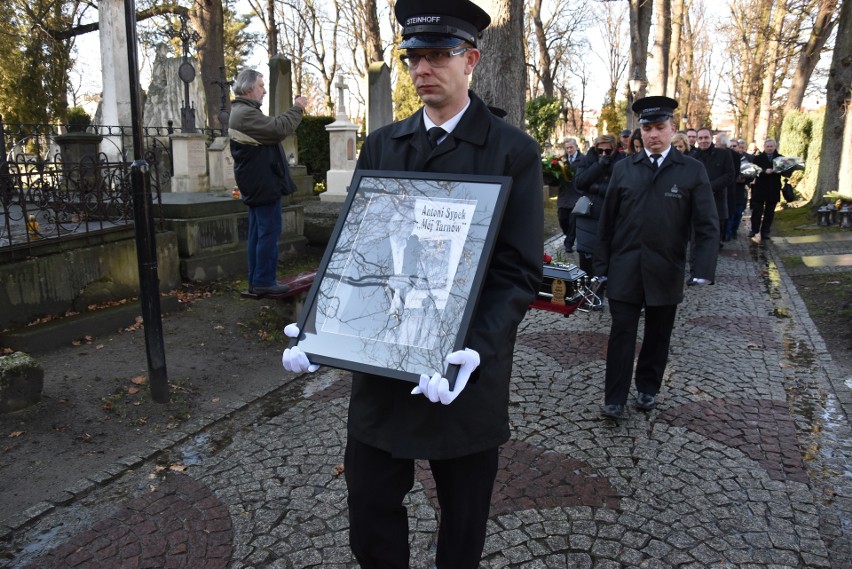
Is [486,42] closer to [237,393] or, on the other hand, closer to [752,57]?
[237,393]

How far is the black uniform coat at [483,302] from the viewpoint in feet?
6.93

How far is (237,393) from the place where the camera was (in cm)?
534

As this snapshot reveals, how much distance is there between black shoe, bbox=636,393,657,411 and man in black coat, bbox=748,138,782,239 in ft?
33.6

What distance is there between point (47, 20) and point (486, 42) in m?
26.2

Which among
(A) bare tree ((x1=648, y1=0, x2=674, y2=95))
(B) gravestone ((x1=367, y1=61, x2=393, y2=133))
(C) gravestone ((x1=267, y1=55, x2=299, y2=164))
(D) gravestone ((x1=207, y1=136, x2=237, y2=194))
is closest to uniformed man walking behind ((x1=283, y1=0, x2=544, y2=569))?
(D) gravestone ((x1=207, y1=136, x2=237, y2=194))

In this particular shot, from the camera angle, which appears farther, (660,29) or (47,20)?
(47,20)

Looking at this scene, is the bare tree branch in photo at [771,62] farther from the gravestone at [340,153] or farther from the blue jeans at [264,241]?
the blue jeans at [264,241]

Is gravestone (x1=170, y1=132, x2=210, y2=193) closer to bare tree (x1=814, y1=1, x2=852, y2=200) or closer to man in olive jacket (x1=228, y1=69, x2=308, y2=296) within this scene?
man in olive jacket (x1=228, y1=69, x2=308, y2=296)

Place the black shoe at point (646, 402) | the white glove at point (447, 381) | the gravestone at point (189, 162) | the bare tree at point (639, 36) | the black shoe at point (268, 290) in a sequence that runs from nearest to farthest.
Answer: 1. the white glove at point (447, 381)
2. the black shoe at point (646, 402)
3. the black shoe at point (268, 290)
4. the gravestone at point (189, 162)
5. the bare tree at point (639, 36)

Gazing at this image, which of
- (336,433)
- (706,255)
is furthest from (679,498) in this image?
(336,433)

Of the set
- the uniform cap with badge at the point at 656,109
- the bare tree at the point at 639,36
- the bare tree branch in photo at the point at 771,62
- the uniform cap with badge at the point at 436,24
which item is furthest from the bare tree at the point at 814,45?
the uniform cap with badge at the point at 436,24

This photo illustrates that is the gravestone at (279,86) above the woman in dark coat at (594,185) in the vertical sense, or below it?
above

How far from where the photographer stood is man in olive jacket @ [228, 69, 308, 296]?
5996mm

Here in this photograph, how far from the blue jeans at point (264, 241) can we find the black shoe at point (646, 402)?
353cm
